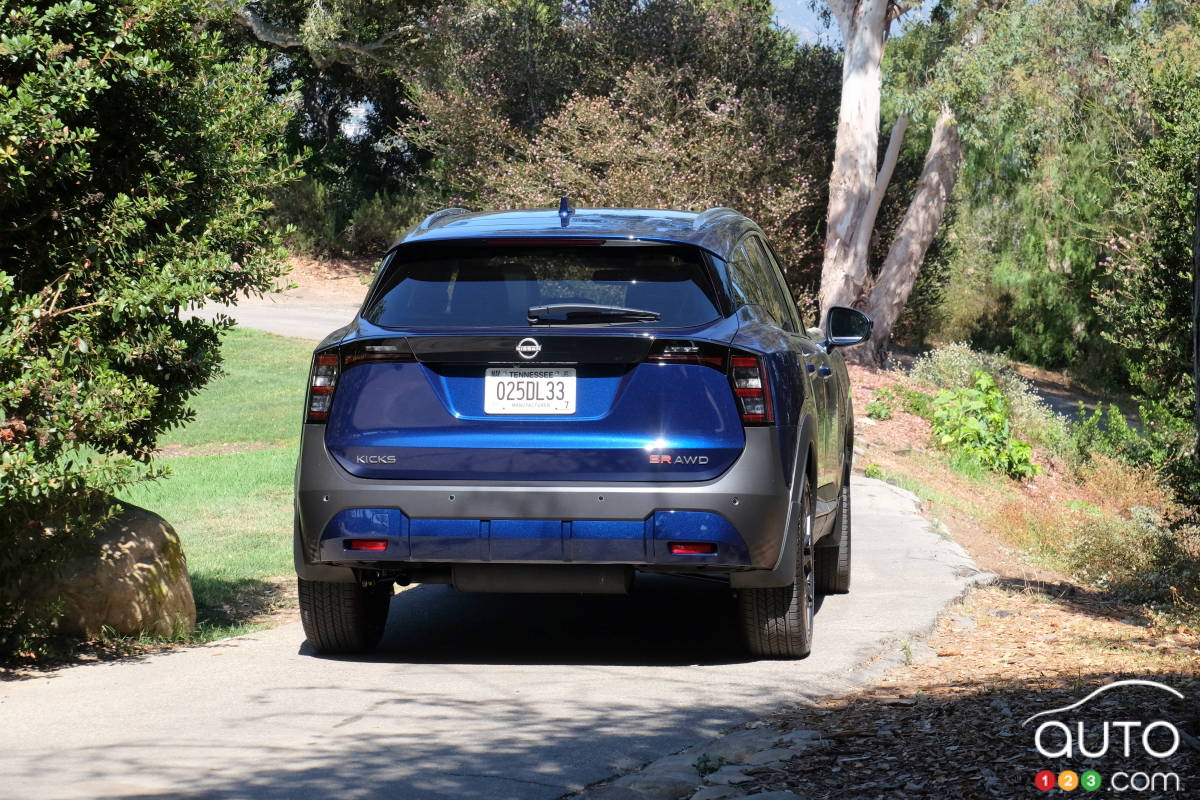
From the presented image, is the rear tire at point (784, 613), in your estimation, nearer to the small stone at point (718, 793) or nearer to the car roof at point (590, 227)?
the car roof at point (590, 227)

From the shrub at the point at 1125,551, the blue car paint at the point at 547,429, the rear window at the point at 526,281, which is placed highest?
the rear window at the point at 526,281

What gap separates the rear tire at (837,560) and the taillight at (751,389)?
2647 millimetres

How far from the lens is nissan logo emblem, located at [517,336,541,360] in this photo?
6121mm

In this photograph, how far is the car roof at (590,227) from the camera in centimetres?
652

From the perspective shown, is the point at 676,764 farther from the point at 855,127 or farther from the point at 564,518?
A: the point at 855,127

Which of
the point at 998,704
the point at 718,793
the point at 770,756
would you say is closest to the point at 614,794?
the point at 718,793

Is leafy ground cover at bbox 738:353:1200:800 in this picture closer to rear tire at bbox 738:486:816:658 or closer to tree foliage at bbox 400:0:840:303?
rear tire at bbox 738:486:816:658

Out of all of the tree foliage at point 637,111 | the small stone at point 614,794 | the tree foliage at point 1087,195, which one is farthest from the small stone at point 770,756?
the tree foliage at point 637,111

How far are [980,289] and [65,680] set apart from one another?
1388 inches

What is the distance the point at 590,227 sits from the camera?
6.66 metres

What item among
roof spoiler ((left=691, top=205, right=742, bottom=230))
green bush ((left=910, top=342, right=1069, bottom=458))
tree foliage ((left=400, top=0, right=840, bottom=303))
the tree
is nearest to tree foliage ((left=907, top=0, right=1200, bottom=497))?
the tree

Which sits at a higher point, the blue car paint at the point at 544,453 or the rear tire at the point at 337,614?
the blue car paint at the point at 544,453

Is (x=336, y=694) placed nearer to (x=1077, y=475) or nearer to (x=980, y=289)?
(x=1077, y=475)

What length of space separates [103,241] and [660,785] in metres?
3.78
